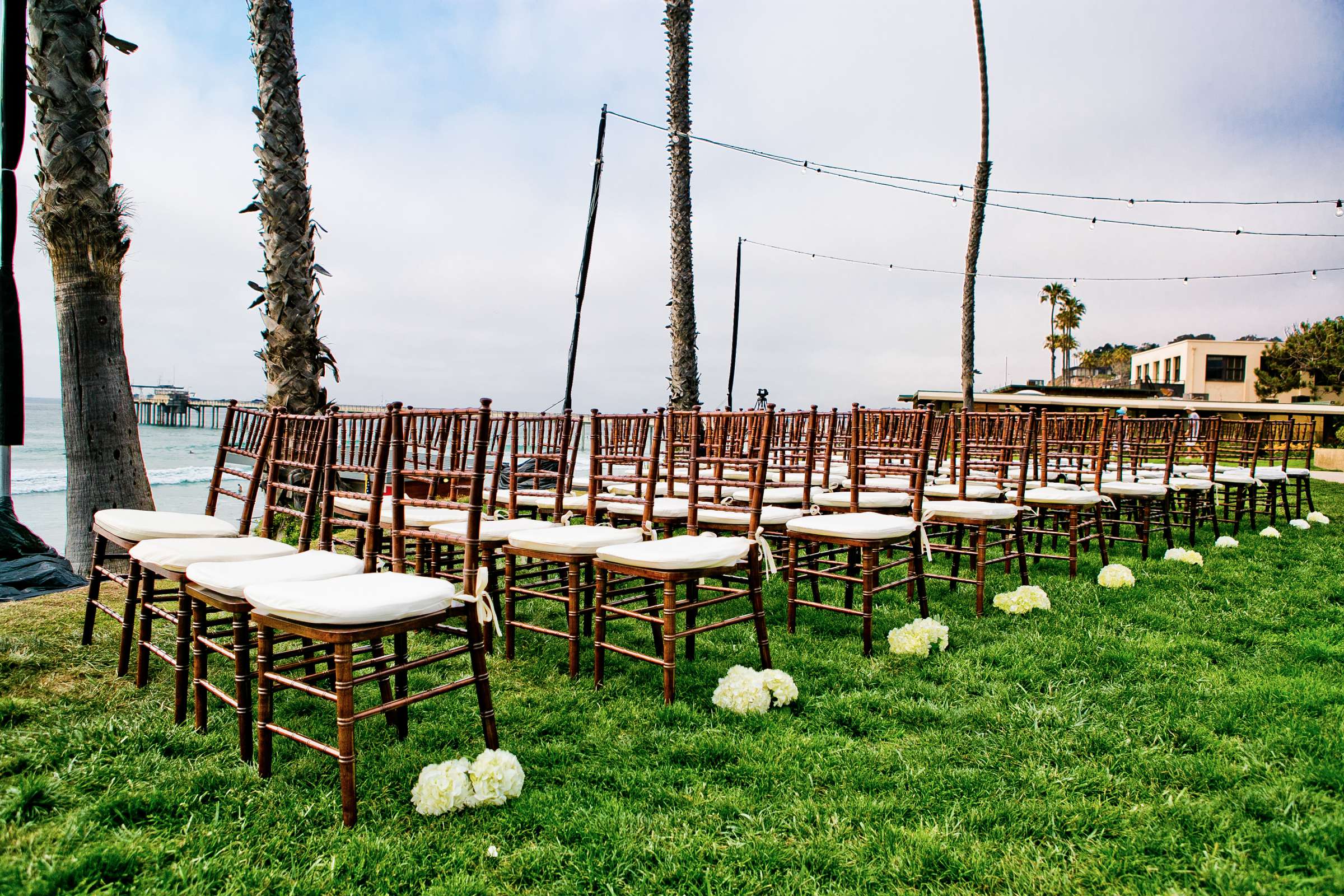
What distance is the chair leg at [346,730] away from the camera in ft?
5.90

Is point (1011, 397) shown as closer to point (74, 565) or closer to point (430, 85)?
point (430, 85)

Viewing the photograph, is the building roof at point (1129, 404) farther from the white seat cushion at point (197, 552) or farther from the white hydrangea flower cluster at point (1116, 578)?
the white seat cushion at point (197, 552)

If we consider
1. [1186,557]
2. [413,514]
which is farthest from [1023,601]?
[413,514]

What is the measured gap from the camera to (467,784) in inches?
76.4

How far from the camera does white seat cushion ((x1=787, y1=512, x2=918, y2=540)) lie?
3.30 metres

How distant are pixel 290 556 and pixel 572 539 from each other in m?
1.02

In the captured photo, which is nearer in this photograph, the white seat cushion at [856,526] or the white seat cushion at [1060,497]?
the white seat cushion at [856,526]

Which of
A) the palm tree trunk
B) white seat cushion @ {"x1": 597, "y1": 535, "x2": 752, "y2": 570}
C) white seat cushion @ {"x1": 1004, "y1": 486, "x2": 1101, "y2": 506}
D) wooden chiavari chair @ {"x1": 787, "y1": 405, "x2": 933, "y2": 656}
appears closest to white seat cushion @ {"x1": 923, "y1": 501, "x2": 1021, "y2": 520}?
wooden chiavari chair @ {"x1": 787, "y1": 405, "x2": 933, "y2": 656}

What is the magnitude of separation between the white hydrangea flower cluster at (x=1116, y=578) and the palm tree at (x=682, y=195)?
15.8 ft

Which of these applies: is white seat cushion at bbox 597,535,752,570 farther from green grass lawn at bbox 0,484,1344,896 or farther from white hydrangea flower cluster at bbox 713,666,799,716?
green grass lawn at bbox 0,484,1344,896

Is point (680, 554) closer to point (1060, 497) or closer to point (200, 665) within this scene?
point (200, 665)

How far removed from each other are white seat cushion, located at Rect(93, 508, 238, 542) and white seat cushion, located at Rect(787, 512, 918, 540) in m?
2.54

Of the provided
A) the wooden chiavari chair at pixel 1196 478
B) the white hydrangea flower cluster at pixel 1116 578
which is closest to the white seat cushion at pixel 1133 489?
the wooden chiavari chair at pixel 1196 478

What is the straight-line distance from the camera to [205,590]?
7.07ft
